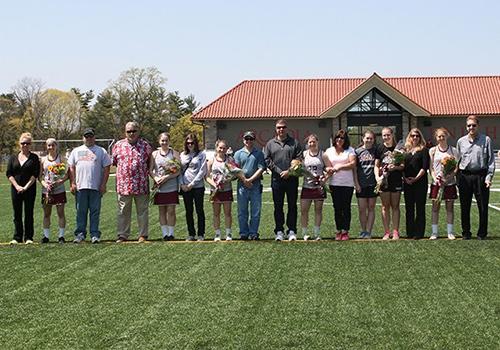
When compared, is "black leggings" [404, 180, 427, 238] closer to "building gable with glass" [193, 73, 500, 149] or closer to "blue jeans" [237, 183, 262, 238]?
"blue jeans" [237, 183, 262, 238]

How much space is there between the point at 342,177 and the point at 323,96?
136 feet

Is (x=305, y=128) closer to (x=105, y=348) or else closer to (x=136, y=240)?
(x=136, y=240)

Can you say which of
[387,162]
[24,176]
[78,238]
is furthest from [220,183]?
[24,176]

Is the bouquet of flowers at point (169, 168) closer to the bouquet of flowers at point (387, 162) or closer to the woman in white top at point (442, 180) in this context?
the bouquet of flowers at point (387, 162)

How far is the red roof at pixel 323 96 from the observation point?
49250 millimetres

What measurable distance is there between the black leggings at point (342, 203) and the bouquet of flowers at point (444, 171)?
4.06 feet

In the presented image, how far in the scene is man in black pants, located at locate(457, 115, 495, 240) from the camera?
1077cm

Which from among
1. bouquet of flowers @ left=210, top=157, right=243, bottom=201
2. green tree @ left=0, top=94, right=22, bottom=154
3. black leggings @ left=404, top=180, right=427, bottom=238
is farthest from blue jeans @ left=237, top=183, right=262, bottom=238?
green tree @ left=0, top=94, right=22, bottom=154

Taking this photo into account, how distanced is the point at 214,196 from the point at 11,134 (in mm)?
66814

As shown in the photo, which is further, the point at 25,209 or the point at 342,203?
the point at 25,209

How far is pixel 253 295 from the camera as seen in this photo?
Answer: 23.9 ft

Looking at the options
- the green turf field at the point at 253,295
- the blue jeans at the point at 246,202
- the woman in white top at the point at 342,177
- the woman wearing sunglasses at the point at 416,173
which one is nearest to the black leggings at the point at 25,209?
the green turf field at the point at 253,295

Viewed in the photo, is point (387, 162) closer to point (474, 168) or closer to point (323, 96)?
point (474, 168)

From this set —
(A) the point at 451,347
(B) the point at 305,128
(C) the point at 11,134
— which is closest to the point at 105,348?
(A) the point at 451,347
